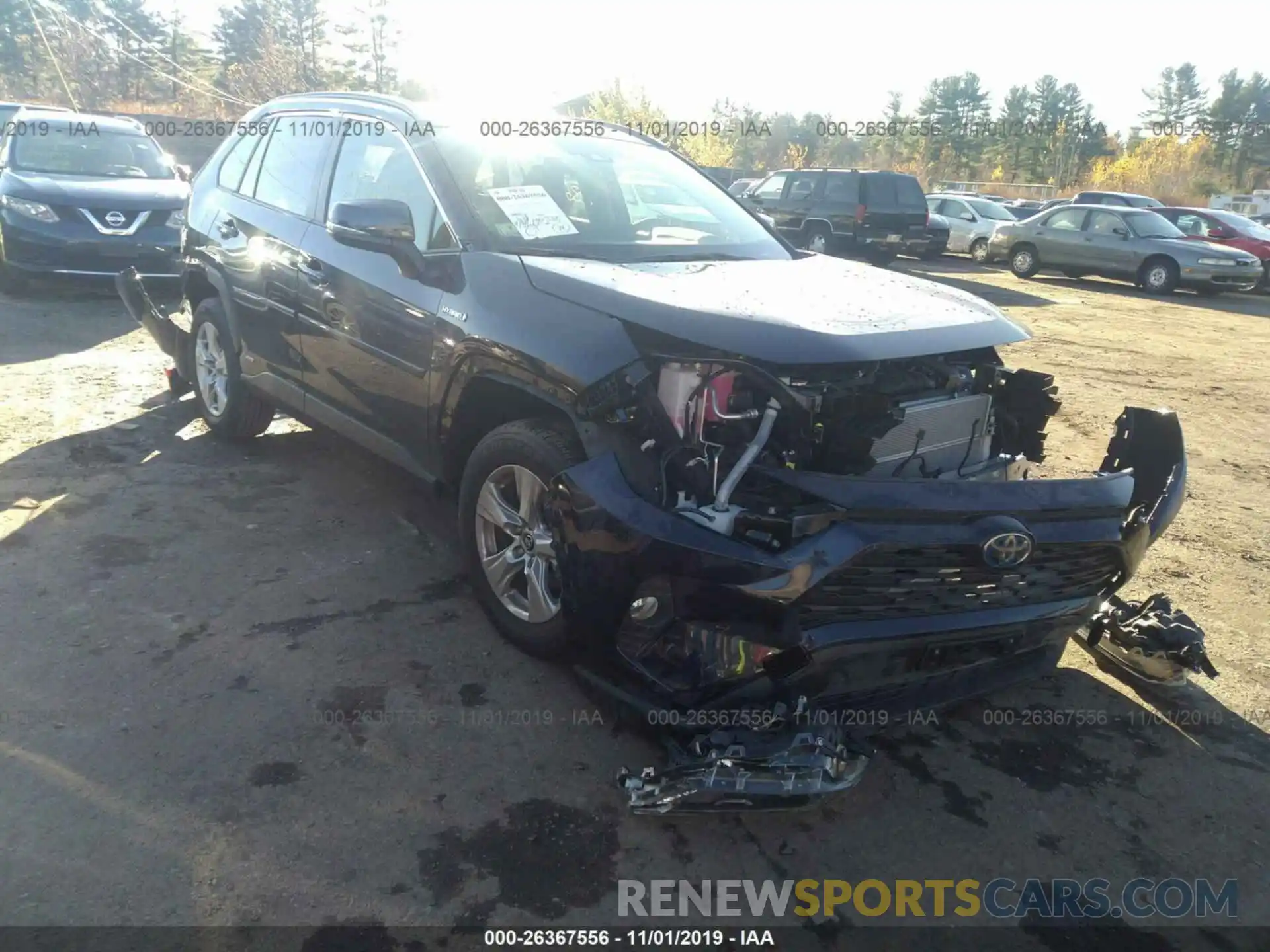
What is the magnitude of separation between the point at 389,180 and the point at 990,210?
21.8 meters

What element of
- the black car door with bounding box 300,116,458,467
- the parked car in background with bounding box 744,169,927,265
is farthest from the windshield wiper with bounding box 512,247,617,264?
the parked car in background with bounding box 744,169,927,265

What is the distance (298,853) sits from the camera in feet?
8.23

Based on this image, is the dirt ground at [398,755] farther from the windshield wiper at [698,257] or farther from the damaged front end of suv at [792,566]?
the windshield wiper at [698,257]

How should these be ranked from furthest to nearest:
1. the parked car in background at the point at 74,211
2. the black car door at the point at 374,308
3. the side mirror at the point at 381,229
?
the parked car in background at the point at 74,211
the black car door at the point at 374,308
the side mirror at the point at 381,229

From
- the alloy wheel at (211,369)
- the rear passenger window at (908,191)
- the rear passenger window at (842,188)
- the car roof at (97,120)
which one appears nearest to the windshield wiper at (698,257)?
the alloy wheel at (211,369)

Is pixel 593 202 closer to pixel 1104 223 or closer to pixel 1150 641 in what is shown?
pixel 1150 641

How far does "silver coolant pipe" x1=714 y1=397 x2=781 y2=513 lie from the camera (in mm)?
2648

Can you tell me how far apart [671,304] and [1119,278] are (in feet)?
57.9

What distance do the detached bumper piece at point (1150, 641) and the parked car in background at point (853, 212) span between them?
A: 14.6 metres

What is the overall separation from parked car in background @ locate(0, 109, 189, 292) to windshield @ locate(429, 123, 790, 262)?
235 inches

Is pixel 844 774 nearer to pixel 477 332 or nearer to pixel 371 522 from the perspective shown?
pixel 477 332

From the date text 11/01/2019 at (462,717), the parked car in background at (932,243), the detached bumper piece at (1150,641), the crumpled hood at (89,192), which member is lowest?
the date text 11/01/2019 at (462,717)

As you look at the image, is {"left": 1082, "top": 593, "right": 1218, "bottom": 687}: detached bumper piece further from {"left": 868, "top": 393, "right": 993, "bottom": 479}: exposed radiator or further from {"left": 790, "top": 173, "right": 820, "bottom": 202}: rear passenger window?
{"left": 790, "top": 173, "right": 820, "bottom": 202}: rear passenger window

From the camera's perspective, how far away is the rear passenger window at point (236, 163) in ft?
17.5
